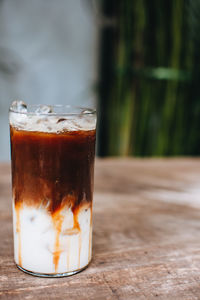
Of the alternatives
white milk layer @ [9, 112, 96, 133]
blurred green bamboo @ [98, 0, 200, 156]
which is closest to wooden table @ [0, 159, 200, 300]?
white milk layer @ [9, 112, 96, 133]

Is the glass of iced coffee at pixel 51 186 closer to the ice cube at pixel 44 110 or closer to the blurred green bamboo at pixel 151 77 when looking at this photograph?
the ice cube at pixel 44 110

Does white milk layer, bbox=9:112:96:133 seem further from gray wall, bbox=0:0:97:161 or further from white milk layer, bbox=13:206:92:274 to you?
gray wall, bbox=0:0:97:161

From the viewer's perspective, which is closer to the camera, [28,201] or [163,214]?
[28,201]

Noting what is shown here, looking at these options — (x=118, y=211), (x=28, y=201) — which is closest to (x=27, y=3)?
(x=118, y=211)

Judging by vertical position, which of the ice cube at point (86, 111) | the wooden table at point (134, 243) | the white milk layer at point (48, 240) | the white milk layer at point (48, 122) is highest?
the ice cube at point (86, 111)

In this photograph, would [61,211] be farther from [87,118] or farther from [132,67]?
[132,67]

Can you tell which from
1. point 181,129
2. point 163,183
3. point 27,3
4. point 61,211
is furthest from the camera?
point 181,129

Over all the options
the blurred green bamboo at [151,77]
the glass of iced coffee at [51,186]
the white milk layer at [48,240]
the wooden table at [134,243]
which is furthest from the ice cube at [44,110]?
the blurred green bamboo at [151,77]

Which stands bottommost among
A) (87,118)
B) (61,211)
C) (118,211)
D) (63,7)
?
(118,211)
